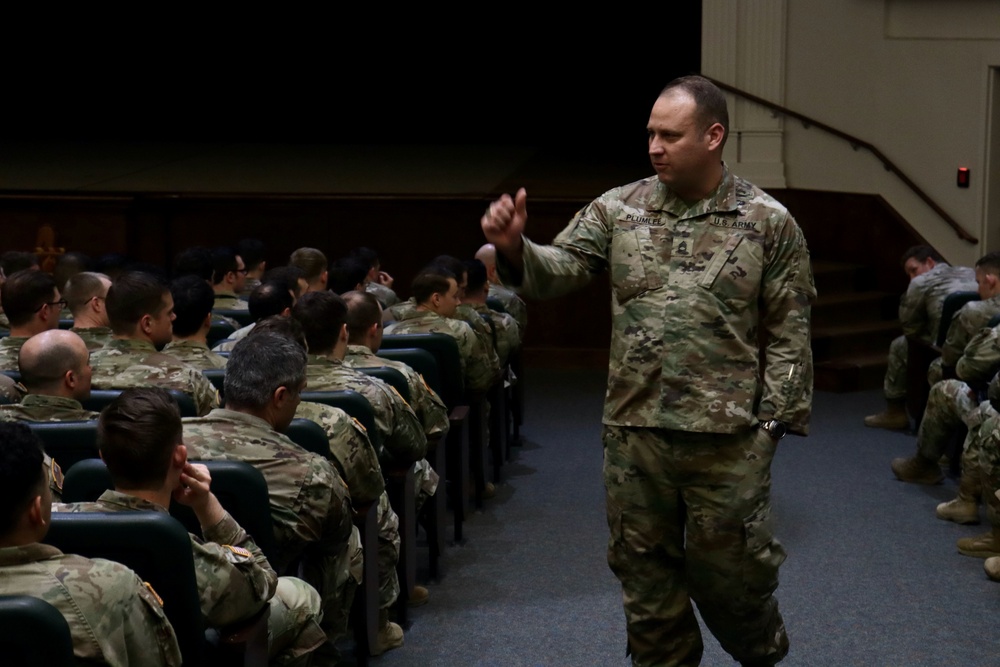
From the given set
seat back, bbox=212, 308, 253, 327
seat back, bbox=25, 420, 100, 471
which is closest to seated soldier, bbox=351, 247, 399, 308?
seat back, bbox=212, 308, 253, 327

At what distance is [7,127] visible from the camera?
12984 millimetres

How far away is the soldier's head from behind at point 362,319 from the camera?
15.1 feet

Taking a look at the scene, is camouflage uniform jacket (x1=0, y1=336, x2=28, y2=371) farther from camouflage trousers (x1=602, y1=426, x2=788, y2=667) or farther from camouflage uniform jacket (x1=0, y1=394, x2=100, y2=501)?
camouflage trousers (x1=602, y1=426, x2=788, y2=667)

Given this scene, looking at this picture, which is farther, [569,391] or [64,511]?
[569,391]

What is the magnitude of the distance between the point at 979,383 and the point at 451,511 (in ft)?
7.63

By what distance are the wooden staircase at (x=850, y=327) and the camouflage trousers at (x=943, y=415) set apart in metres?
2.31

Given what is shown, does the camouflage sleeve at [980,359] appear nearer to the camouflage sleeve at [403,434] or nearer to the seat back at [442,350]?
the seat back at [442,350]

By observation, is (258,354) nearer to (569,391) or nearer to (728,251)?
(728,251)

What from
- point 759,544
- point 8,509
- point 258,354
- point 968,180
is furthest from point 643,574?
point 968,180

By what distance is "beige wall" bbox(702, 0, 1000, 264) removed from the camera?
29.3 ft

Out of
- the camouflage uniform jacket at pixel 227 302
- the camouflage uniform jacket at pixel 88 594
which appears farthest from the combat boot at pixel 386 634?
the camouflage uniform jacket at pixel 227 302

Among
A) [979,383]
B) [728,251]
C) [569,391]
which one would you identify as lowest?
[569,391]

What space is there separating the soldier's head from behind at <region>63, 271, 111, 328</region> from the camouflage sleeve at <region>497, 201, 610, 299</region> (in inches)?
95.3

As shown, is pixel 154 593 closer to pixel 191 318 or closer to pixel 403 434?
pixel 403 434
